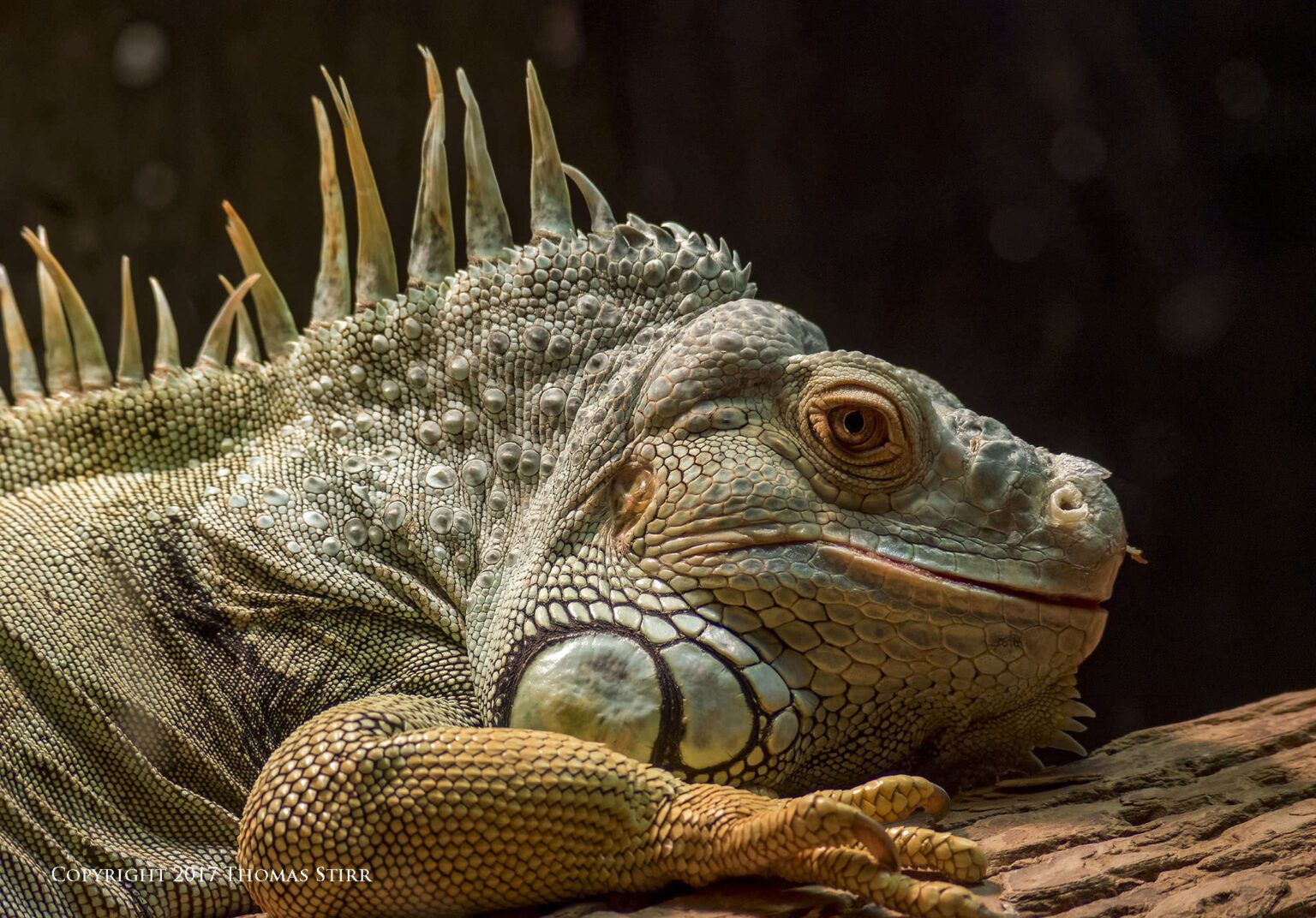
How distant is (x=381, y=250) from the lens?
3.38 m

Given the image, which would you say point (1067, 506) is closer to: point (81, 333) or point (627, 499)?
point (627, 499)

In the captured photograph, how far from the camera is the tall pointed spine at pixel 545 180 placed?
328 centimetres

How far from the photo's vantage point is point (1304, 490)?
4.80 meters

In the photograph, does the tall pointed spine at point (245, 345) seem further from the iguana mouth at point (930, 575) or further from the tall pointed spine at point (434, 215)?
the iguana mouth at point (930, 575)

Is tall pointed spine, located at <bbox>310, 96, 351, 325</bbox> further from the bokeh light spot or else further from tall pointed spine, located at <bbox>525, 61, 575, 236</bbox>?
the bokeh light spot

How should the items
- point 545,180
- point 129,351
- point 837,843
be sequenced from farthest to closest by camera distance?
point 129,351 → point 545,180 → point 837,843

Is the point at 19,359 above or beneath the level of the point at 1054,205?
beneath

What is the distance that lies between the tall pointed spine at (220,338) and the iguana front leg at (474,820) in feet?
5.00

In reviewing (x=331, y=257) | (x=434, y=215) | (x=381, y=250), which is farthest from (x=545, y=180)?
(x=331, y=257)

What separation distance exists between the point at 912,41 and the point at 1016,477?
10.1ft

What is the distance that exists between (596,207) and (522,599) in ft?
4.22

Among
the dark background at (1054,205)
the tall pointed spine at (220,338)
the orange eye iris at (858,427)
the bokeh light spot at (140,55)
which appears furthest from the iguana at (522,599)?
the bokeh light spot at (140,55)

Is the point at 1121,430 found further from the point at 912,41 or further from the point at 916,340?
the point at 912,41

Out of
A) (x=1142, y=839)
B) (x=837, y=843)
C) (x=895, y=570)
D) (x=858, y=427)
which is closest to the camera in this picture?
(x=837, y=843)
